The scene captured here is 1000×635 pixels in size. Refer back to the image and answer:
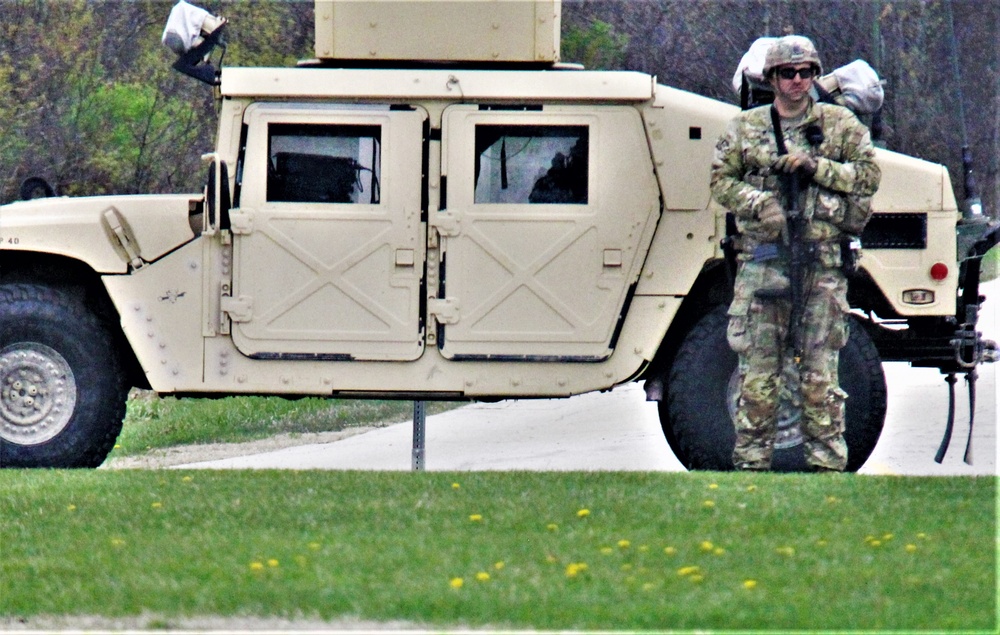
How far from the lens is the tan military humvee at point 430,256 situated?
8.21 meters

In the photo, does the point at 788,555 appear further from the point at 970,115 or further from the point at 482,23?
the point at 970,115

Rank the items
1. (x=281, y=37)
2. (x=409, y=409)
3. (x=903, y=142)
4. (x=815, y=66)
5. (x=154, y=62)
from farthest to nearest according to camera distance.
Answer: (x=903, y=142)
(x=154, y=62)
(x=281, y=37)
(x=409, y=409)
(x=815, y=66)

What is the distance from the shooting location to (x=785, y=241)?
Answer: 7660mm

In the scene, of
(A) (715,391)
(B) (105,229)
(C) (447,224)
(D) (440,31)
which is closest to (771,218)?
(A) (715,391)

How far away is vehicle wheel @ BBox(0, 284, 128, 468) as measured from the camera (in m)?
8.30

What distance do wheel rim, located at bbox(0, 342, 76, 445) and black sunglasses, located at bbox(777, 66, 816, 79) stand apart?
373 cm

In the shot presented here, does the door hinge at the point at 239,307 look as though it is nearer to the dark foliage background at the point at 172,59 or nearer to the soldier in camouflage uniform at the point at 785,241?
the soldier in camouflage uniform at the point at 785,241

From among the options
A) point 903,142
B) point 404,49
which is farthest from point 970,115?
point 404,49

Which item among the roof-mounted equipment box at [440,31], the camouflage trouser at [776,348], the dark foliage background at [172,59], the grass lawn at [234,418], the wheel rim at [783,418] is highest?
the dark foliage background at [172,59]

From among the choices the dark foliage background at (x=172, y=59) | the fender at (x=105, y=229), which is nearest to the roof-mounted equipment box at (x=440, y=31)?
the fender at (x=105, y=229)

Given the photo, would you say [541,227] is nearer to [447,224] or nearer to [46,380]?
[447,224]

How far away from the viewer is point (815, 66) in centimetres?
750

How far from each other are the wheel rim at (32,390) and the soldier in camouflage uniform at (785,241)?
3310mm

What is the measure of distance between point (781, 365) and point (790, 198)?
78 cm
